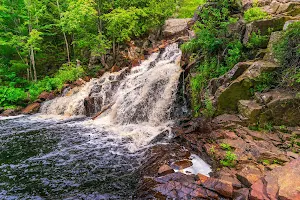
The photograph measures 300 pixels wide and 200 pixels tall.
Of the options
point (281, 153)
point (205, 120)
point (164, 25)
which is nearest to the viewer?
point (281, 153)

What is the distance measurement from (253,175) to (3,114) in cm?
1595

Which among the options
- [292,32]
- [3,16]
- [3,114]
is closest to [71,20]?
[3,16]

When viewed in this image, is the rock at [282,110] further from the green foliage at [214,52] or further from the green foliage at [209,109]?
the green foliage at [214,52]

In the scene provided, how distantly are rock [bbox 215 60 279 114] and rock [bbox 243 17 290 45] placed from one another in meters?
1.31

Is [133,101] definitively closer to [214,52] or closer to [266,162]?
[214,52]

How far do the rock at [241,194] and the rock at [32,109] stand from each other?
14.6 m

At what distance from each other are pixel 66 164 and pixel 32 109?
10.4 metres

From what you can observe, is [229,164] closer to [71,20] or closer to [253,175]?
[253,175]

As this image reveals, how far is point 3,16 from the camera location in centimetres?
1741

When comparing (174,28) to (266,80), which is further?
(174,28)

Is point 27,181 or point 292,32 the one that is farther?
point 292,32

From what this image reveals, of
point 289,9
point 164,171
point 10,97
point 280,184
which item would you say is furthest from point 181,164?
point 10,97

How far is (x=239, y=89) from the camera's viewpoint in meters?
6.45

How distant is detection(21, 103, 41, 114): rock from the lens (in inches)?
572
